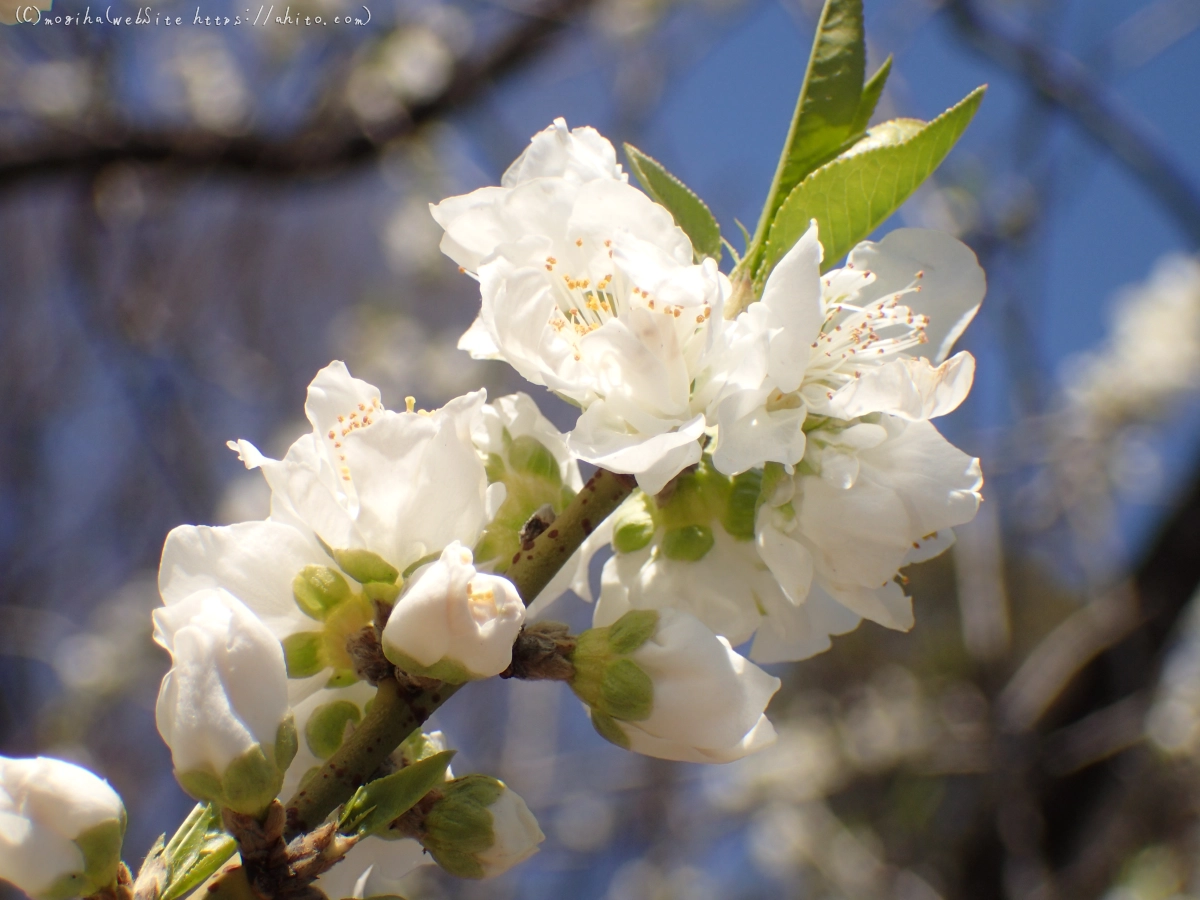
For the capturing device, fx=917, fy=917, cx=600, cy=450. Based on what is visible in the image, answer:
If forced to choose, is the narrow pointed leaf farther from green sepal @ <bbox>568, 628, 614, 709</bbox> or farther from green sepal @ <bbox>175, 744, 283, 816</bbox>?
green sepal @ <bbox>175, 744, 283, 816</bbox>

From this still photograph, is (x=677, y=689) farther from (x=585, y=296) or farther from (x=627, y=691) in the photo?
(x=585, y=296)

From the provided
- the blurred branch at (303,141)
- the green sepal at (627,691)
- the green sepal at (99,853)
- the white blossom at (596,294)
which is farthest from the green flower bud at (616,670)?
the blurred branch at (303,141)

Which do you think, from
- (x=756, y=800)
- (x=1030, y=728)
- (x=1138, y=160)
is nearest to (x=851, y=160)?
(x=1138, y=160)

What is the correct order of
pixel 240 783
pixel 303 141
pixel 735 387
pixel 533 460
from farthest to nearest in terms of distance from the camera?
1. pixel 303 141
2. pixel 533 460
3. pixel 735 387
4. pixel 240 783

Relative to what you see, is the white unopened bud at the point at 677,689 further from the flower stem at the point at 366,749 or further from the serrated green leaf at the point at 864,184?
the serrated green leaf at the point at 864,184

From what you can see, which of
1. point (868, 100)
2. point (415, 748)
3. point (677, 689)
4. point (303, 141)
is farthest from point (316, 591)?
point (303, 141)

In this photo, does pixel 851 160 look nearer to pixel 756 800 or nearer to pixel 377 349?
pixel 756 800
